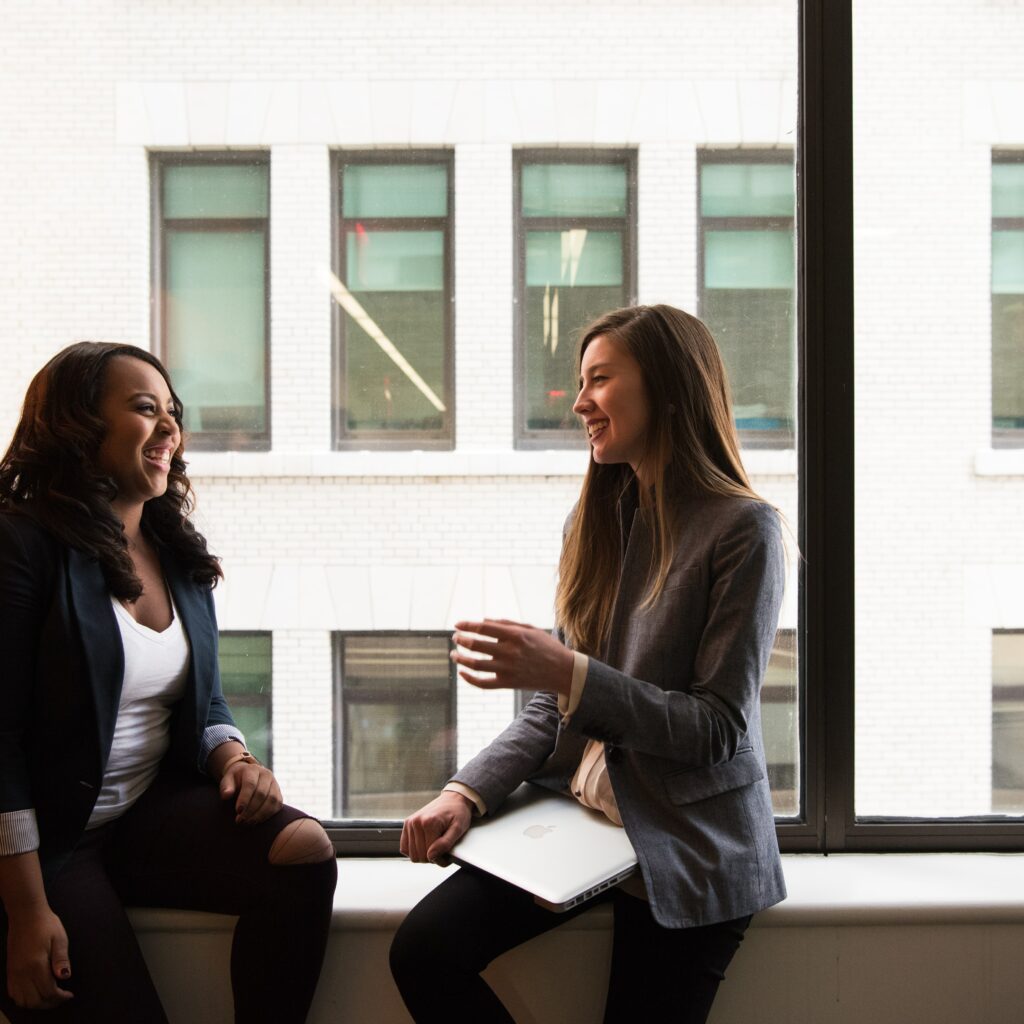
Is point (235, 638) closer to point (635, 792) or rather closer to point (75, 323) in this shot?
point (75, 323)

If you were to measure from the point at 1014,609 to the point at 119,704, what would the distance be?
200cm

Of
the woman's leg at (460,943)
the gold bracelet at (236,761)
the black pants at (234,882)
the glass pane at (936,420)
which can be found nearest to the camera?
the woman's leg at (460,943)

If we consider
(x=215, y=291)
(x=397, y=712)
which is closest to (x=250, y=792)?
(x=397, y=712)

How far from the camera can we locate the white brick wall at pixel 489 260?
7.09 feet

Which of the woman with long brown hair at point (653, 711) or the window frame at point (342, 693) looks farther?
the window frame at point (342, 693)

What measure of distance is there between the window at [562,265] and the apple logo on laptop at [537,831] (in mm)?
958

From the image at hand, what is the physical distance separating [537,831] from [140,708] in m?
0.73

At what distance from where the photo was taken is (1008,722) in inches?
87.1

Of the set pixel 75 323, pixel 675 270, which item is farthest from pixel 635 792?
pixel 75 323

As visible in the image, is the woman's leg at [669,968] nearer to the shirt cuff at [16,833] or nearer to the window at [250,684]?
the shirt cuff at [16,833]

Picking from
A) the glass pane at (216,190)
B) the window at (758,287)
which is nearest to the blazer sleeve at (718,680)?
the window at (758,287)

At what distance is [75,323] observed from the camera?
219 cm

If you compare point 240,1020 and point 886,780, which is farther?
point 886,780

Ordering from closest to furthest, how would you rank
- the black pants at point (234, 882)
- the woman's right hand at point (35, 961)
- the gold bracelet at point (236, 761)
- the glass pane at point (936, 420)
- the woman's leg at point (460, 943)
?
1. the woman's right hand at point (35, 961)
2. the woman's leg at point (460, 943)
3. the black pants at point (234, 882)
4. the gold bracelet at point (236, 761)
5. the glass pane at point (936, 420)
